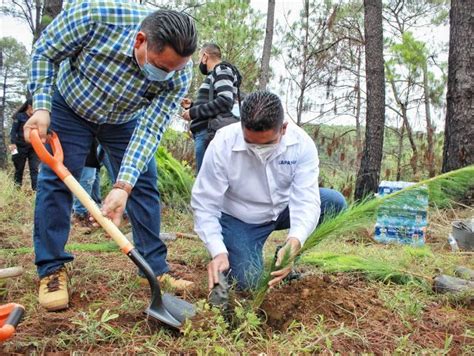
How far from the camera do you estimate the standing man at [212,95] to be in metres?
4.10

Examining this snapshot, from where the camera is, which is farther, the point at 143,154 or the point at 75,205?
the point at 75,205

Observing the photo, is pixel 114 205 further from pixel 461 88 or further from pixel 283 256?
pixel 461 88

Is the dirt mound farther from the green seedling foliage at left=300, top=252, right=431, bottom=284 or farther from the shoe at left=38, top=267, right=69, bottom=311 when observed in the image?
the shoe at left=38, top=267, right=69, bottom=311

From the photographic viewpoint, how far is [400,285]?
264cm

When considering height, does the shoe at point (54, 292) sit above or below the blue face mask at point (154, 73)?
below

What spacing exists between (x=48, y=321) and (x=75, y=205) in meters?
2.64

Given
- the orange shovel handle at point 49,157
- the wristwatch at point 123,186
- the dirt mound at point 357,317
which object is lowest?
the dirt mound at point 357,317

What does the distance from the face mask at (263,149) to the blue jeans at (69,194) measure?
0.55 metres

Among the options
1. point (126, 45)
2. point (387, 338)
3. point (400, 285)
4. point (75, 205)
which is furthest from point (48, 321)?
point (75, 205)

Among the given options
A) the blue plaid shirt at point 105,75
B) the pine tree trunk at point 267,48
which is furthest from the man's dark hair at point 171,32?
the pine tree trunk at point 267,48

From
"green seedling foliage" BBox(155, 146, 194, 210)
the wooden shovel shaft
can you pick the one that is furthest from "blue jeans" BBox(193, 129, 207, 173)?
the wooden shovel shaft

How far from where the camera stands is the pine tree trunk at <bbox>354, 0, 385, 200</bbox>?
577 centimetres

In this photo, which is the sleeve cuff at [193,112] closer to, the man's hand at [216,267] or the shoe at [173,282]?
the shoe at [173,282]

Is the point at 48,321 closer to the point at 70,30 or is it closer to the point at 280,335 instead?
the point at 280,335
